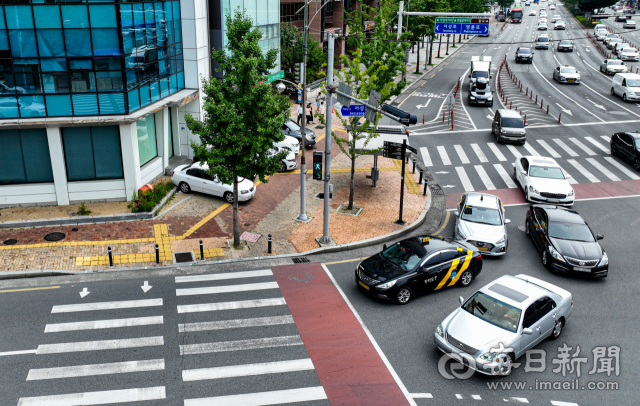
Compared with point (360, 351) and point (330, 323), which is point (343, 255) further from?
point (360, 351)

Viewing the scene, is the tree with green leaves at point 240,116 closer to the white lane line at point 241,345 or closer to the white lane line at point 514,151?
the white lane line at point 241,345

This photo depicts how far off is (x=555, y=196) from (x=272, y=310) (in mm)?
15558

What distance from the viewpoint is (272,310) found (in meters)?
16.5

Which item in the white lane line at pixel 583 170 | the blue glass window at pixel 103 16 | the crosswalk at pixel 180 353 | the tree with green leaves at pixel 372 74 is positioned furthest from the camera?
the white lane line at pixel 583 170

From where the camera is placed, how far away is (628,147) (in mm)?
31094

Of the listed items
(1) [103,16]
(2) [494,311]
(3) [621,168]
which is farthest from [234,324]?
(3) [621,168]

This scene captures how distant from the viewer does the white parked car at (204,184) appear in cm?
2484

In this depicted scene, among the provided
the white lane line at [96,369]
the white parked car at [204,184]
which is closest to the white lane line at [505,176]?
the white parked car at [204,184]

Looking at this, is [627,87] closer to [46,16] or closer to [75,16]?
[75,16]

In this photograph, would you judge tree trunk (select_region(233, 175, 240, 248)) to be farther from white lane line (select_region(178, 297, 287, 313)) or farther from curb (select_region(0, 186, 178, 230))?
white lane line (select_region(178, 297, 287, 313))

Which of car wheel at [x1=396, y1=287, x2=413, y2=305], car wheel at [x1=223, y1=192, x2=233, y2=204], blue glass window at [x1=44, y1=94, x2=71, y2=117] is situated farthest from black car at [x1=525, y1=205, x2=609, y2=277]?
blue glass window at [x1=44, y1=94, x2=71, y2=117]

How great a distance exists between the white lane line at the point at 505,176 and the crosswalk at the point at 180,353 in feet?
53.8

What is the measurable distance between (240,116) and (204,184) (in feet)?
22.0

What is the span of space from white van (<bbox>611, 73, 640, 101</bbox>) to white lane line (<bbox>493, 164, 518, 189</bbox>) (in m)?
22.0
